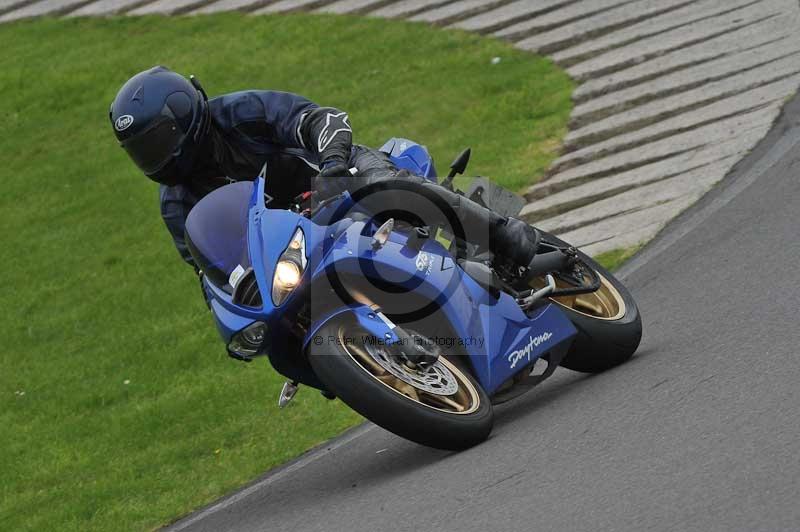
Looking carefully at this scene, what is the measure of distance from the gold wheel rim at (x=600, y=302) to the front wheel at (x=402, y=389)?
106 cm

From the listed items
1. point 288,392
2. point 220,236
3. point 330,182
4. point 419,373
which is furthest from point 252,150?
point 419,373

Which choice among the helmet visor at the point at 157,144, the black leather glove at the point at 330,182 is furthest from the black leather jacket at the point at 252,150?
the black leather glove at the point at 330,182

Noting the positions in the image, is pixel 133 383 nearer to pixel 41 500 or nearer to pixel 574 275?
pixel 41 500

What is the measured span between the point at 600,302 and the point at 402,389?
63.8 inches

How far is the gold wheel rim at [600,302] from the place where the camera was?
6754mm

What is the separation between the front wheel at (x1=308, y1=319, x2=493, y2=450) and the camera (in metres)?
5.32

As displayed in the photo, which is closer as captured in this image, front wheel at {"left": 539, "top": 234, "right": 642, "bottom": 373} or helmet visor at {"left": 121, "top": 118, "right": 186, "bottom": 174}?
helmet visor at {"left": 121, "top": 118, "right": 186, "bottom": 174}

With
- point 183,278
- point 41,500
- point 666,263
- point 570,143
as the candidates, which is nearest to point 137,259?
point 183,278

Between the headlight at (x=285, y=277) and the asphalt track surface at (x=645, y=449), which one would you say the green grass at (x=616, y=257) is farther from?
the headlight at (x=285, y=277)

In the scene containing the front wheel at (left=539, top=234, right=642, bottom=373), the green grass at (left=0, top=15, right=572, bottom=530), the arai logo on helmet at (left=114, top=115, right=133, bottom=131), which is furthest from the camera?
the green grass at (left=0, top=15, right=572, bottom=530)

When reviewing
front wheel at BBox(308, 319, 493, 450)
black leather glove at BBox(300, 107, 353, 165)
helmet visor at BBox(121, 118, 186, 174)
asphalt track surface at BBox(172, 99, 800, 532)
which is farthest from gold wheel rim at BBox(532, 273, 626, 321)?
helmet visor at BBox(121, 118, 186, 174)

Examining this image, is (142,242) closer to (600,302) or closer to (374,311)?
(600,302)

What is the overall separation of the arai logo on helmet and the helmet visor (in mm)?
62

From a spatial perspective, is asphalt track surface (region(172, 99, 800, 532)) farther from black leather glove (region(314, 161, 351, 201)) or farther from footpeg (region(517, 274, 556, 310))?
black leather glove (region(314, 161, 351, 201))
